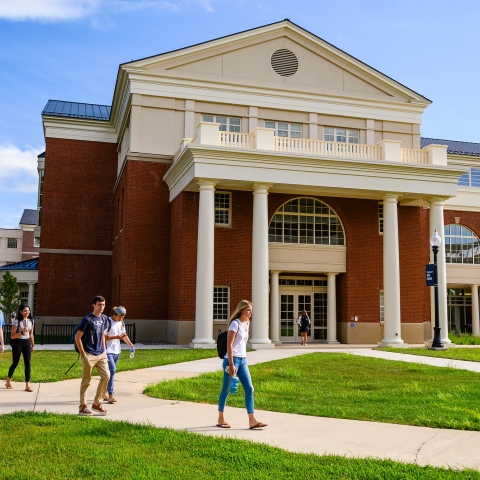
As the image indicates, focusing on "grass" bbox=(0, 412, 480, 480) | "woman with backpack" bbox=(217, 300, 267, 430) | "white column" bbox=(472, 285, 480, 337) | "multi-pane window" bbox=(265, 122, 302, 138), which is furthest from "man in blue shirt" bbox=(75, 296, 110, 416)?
"white column" bbox=(472, 285, 480, 337)

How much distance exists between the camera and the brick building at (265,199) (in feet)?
83.9

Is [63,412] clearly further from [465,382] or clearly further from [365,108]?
[365,108]

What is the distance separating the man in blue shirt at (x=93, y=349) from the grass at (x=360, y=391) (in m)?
2.01

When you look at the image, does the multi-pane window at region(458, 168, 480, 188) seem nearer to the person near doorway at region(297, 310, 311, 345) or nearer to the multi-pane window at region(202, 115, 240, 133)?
the multi-pane window at region(202, 115, 240, 133)

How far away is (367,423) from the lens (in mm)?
9656

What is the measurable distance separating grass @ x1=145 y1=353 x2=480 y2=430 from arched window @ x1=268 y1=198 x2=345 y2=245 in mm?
11010

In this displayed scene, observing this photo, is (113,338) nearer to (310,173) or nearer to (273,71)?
(310,173)

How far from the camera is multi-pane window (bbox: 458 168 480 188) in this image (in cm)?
4056

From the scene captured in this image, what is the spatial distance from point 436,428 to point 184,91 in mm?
23766

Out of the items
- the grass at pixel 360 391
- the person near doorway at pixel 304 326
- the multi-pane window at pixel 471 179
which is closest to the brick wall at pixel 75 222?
the person near doorway at pixel 304 326

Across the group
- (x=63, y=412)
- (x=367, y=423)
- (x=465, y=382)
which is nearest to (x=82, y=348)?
(x=63, y=412)

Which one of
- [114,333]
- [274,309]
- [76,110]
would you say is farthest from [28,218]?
[114,333]

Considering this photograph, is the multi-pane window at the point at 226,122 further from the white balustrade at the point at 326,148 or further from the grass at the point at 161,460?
the grass at the point at 161,460

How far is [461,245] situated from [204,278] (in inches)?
824
